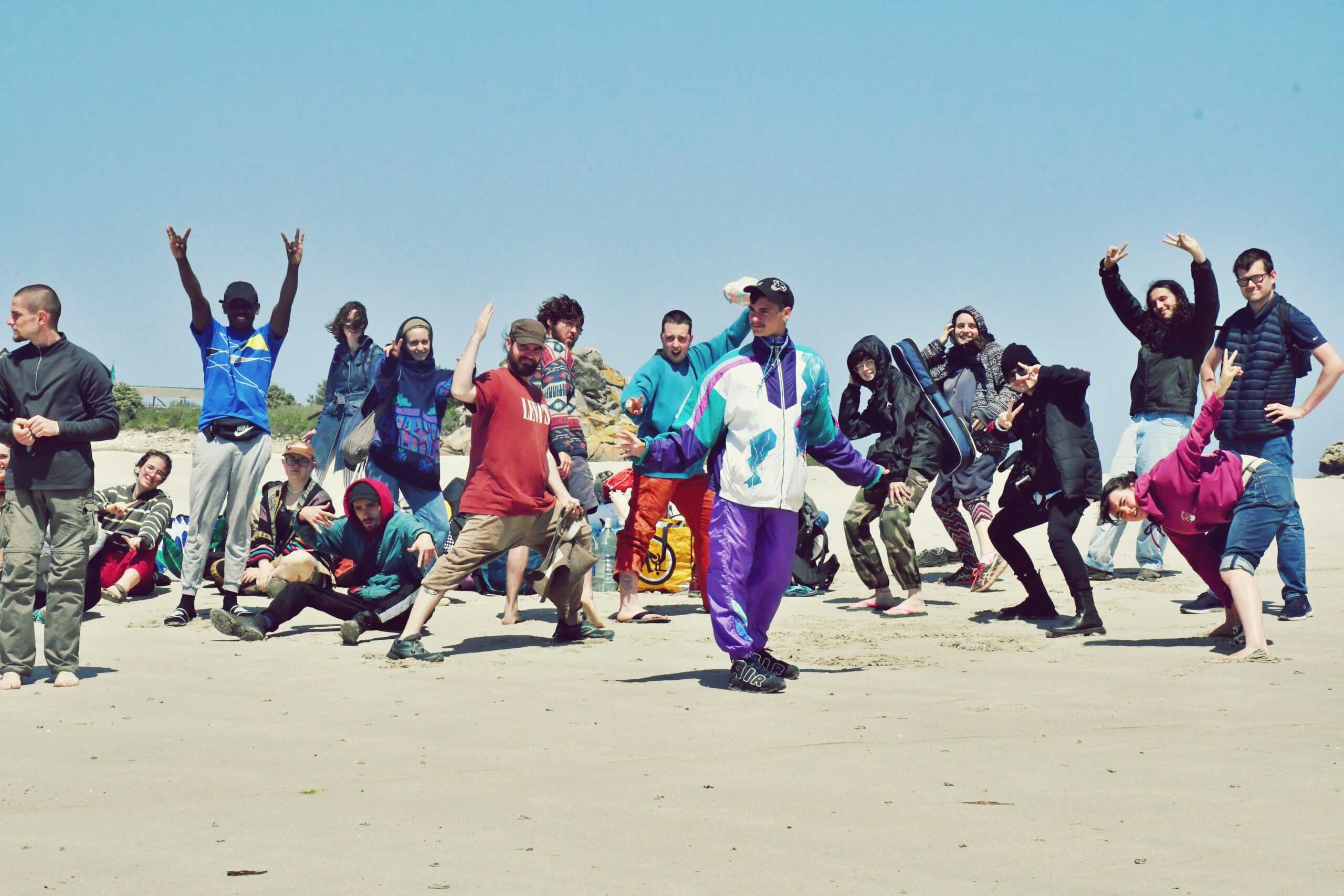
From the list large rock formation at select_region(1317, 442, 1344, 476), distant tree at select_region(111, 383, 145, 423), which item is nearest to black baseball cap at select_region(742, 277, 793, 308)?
large rock formation at select_region(1317, 442, 1344, 476)

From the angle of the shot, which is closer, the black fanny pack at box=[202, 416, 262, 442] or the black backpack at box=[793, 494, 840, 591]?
the black fanny pack at box=[202, 416, 262, 442]

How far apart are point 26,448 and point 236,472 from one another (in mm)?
2212

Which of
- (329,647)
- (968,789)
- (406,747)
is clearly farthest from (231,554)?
(968,789)

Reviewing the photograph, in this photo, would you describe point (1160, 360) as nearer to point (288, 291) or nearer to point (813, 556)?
point (813, 556)

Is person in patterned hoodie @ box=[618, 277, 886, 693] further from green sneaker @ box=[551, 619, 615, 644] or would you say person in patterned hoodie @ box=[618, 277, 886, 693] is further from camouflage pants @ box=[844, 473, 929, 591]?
camouflage pants @ box=[844, 473, 929, 591]

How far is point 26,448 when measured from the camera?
20.9 ft

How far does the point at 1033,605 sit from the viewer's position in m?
8.68

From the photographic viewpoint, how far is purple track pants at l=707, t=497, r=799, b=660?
6.27 metres

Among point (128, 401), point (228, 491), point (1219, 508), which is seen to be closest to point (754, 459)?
point (1219, 508)

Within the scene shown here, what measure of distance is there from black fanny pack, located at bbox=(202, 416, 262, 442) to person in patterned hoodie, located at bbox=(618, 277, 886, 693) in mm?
3290

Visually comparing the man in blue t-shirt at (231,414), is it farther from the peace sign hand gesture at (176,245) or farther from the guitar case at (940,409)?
the guitar case at (940,409)

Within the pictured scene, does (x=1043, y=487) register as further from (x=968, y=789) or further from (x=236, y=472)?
(x=236, y=472)

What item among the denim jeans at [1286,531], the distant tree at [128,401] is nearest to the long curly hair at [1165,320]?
the denim jeans at [1286,531]

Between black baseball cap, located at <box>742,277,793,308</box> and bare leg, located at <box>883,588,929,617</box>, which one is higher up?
black baseball cap, located at <box>742,277,793,308</box>
